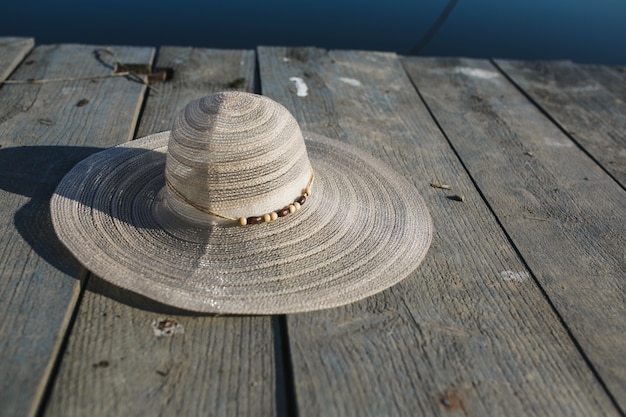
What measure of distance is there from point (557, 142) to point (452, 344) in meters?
1.25

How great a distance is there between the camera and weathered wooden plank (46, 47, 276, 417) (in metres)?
1.15

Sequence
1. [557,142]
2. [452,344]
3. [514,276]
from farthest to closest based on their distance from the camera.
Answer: [557,142] → [514,276] → [452,344]

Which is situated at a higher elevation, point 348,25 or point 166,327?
point 166,327

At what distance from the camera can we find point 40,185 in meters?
1.79

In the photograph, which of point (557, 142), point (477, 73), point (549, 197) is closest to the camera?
point (549, 197)

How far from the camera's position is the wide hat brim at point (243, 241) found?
4.59ft

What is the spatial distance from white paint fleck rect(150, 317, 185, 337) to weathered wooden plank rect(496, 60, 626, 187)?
147 cm

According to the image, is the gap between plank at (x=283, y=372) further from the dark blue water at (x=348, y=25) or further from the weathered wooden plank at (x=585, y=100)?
the dark blue water at (x=348, y=25)

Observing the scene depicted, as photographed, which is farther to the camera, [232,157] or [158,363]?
[232,157]

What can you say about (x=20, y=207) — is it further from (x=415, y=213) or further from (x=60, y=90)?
(x=415, y=213)

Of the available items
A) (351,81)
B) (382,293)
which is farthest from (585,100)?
(382,293)

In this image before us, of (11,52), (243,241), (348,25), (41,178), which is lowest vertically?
(348,25)

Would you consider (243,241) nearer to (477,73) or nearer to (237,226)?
(237,226)

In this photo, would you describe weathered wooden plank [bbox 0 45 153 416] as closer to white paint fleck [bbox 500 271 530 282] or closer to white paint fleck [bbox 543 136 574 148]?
white paint fleck [bbox 500 271 530 282]
